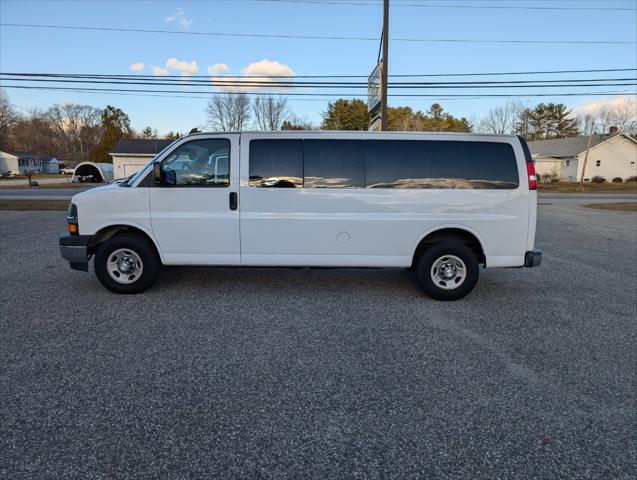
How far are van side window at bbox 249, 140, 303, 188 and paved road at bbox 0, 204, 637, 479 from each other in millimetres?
1554

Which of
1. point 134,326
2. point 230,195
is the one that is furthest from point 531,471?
point 230,195

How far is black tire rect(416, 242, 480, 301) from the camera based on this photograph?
5.46 m

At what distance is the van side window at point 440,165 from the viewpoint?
5.41m

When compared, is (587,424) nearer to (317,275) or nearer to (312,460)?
(312,460)

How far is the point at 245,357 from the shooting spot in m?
3.84

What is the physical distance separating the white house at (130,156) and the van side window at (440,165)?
4030 cm

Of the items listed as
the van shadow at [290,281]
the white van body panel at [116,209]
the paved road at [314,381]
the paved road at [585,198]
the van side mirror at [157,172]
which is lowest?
the paved road at [314,381]

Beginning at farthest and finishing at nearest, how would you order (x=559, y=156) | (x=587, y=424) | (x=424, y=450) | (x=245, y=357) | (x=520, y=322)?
1. (x=559, y=156)
2. (x=520, y=322)
3. (x=245, y=357)
4. (x=587, y=424)
5. (x=424, y=450)

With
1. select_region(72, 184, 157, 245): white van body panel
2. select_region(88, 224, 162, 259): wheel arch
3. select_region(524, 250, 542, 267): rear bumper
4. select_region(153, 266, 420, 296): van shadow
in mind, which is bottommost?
select_region(153, 266, 420, 296): van shadow

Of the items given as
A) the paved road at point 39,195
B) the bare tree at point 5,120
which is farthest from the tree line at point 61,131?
the paved road at point 39,195

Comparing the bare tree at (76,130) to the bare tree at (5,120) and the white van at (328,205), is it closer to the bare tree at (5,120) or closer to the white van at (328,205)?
the bare tree at (5,120)

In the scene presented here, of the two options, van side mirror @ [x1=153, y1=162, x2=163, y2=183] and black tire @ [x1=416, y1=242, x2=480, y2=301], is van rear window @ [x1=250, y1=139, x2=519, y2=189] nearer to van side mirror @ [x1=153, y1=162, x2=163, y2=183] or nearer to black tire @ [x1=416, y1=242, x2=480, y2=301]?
black tire @ [x1=416, y1=242, x2=480, y2=301]

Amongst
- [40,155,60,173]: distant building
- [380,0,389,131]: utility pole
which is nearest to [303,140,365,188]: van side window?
[380,0,389,131]: utility pole

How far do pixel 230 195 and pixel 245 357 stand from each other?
94.5 inches
